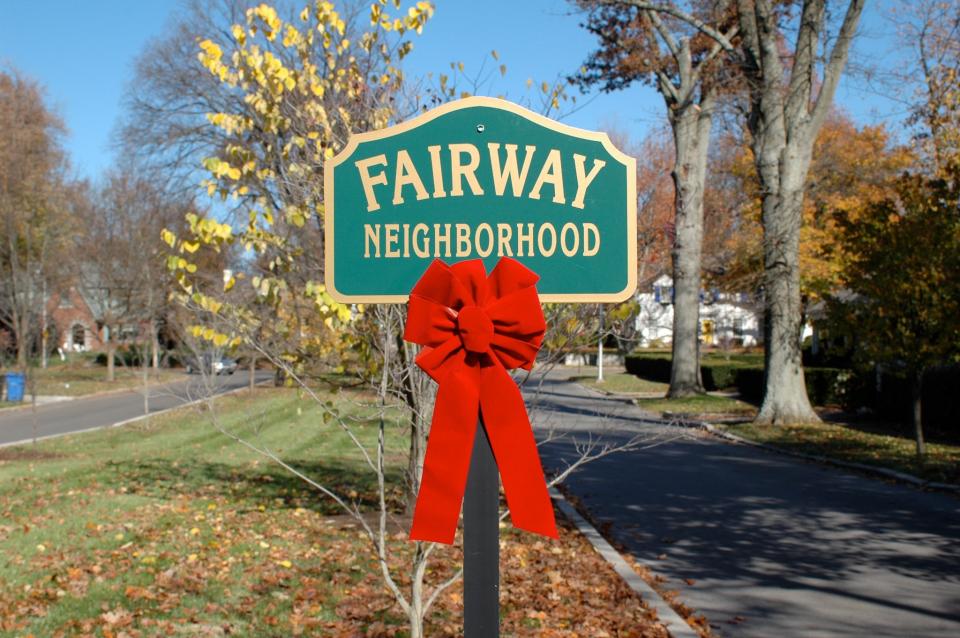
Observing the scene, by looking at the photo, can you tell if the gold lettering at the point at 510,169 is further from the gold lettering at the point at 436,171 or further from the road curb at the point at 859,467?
the road curb at the point at 859,467

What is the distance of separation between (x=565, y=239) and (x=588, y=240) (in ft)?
0.22

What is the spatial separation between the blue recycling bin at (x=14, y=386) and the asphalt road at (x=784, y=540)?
2332 centimetres

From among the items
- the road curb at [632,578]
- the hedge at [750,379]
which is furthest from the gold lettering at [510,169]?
the hedge at [750,379]

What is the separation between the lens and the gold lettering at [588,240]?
256 centimetres

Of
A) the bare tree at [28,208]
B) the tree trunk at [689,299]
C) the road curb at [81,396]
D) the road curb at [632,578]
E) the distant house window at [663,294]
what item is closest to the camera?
the road curb at [632,578]

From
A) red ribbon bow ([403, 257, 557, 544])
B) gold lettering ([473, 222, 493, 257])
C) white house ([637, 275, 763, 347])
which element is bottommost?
red ribbon bow ([403, 257, 557, 544])

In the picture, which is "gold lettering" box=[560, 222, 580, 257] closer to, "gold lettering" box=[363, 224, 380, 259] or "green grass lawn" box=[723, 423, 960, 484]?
"gold lettering" box=[363, 224, 380, 259]

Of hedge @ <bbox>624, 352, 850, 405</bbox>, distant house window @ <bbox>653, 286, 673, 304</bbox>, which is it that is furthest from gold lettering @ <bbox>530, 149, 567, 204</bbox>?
distant house window @ <bbox>653, 286, 673, 304</bbox>

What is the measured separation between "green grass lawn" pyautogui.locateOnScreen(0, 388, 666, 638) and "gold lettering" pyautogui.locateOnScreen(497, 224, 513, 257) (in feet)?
7.97

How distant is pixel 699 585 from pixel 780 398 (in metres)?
13.8

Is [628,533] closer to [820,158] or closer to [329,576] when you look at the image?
[329,576]

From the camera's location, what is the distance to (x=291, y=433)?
18.6m

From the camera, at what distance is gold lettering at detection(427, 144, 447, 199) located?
2.62m

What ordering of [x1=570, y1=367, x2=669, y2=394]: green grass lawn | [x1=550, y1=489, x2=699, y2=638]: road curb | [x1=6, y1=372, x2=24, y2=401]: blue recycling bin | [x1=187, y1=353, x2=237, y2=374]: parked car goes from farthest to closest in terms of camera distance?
1. [x1=570, y1=367, x2=669, y2=394]: green grass lawn
2. [x1=6, y1=372, x2=24, y2=401]: blue recycling bin
3. [x1=187, y1=353, x2=237, y2=374]: parked car
4. [x1=550, y1=489, x2=699, y2=638]: road curb
